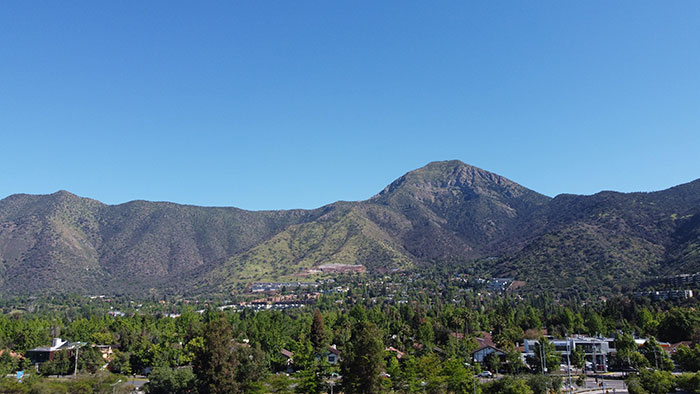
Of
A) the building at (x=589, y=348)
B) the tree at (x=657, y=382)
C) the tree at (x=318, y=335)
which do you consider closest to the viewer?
the tree at (x=657, y=382)

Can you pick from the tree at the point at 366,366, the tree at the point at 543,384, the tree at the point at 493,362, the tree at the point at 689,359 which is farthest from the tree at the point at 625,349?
the tree at the point at 366,366

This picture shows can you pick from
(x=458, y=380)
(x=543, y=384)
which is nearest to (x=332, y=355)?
(x=458, y=380)

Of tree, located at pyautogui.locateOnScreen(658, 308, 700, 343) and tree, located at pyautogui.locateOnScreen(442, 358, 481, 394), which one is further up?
tree, located at pyautogui.locateOnScreen(658, 308, 700, 343)

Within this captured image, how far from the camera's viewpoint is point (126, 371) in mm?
100250

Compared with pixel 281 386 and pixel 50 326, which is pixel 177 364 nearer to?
pixel 281 386

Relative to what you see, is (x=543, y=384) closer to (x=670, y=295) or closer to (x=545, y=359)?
(x=545, y=359)

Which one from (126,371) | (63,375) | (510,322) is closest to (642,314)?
(510,322)

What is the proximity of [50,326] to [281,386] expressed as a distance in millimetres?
87641

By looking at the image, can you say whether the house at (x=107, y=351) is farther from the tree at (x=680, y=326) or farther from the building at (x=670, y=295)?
the building at (x=670, y=295)

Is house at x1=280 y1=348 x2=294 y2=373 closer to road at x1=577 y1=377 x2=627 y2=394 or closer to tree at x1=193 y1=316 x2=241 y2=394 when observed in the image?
tree at x1=193 y1=316 x2=241 y2=394

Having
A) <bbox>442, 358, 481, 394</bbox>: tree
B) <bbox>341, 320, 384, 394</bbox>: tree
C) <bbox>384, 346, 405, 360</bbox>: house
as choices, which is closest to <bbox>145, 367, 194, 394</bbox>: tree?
<bbox>341, 320, 384, 394</bbox>: tree

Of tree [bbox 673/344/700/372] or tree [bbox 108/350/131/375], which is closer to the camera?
tree [bbox 673/344/700/372]

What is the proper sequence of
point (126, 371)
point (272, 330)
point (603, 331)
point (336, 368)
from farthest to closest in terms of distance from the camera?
point (603, 331) < point (272, 330) < point (126, 371) < point (336, 368)

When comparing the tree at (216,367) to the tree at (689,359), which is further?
the tree at (689,359)
